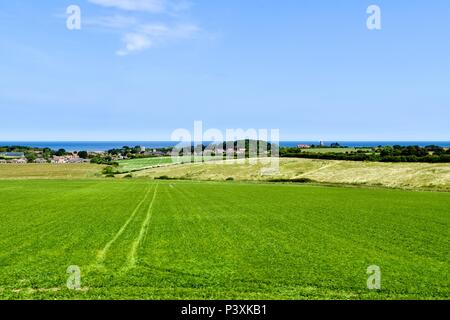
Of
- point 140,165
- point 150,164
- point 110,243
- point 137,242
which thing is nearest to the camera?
point 110,243

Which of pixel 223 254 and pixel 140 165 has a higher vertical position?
pixel 223 254

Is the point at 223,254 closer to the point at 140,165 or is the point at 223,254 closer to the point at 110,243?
the point at 110,243

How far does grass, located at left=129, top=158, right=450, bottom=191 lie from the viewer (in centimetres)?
7288

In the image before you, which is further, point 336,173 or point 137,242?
point 336,173

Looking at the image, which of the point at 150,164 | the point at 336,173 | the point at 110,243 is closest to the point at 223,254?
the point at 110,243

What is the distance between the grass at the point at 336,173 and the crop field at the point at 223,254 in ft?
138

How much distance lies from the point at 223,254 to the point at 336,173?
72952 millimetres

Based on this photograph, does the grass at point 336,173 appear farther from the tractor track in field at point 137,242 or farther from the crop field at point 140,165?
the tractor track in field at point 137,242

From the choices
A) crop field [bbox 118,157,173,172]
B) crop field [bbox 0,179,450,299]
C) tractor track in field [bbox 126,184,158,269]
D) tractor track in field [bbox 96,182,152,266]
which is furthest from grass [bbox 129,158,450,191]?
tractor track in field [bbox 96,182,152,266]

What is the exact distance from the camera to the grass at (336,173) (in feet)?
239

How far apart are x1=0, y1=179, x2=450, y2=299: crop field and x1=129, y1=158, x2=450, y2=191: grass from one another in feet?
138

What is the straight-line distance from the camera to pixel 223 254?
18.9m
